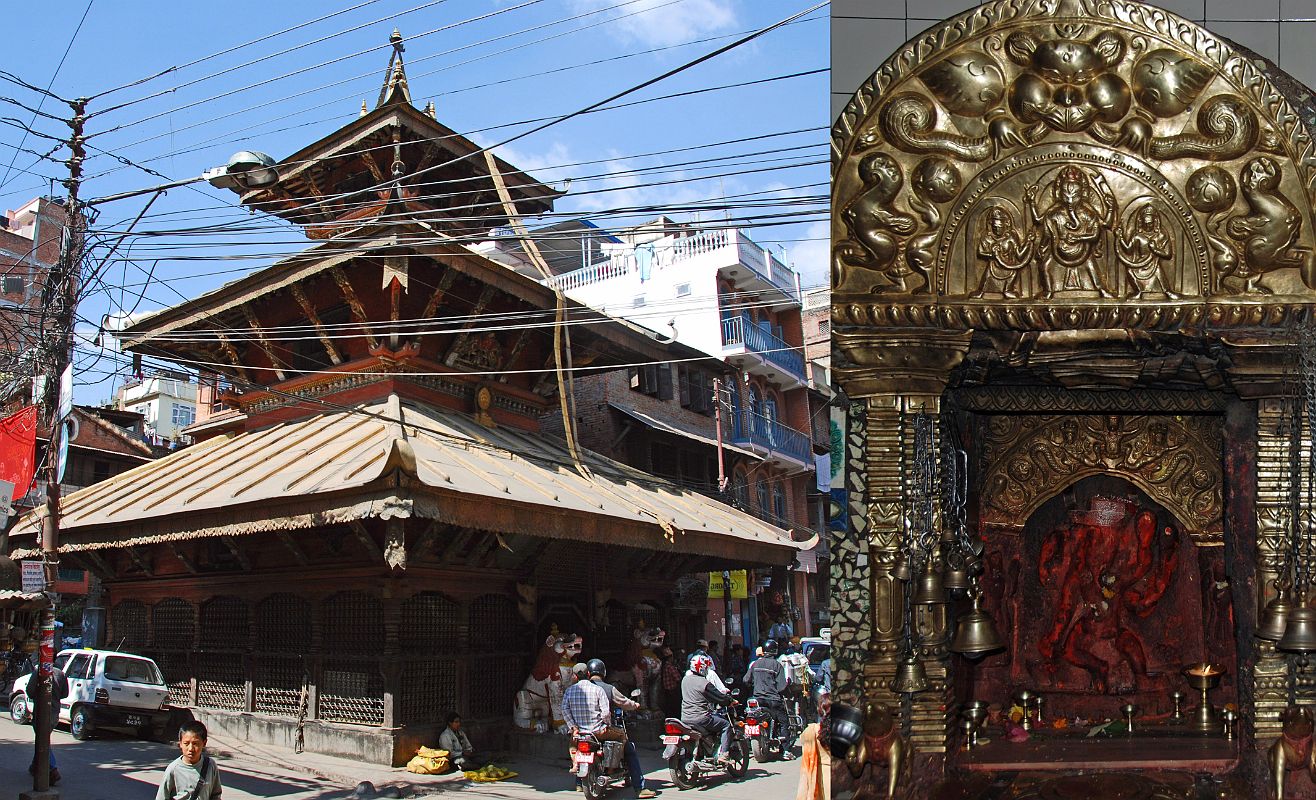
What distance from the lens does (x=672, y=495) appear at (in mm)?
16594

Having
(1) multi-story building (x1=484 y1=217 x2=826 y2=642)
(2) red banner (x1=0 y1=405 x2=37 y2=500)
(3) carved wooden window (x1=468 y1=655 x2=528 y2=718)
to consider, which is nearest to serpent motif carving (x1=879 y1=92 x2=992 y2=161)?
(3) carved wooden window (x1=468 y1=655 x2=528 y2=718)

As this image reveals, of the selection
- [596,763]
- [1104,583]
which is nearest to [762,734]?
[596,763]

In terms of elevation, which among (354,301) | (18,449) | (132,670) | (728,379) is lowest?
(132,670)

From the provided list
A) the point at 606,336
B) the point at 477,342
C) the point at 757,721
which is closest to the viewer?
the point at 757,721

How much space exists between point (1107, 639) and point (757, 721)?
673 cm

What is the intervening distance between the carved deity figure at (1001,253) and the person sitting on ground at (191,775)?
570 cm

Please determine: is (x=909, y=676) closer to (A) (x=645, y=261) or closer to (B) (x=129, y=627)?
(B) (x=129, y=627)

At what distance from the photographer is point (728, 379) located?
26844 mm

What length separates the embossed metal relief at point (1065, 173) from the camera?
650 centimetres

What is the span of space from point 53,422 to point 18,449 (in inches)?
24.9

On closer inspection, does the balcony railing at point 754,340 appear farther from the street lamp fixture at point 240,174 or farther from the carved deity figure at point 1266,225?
the carved deity figure at point 1266,225

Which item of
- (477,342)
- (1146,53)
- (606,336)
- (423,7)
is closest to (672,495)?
(606,336)

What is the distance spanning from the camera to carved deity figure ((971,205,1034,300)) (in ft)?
22.0

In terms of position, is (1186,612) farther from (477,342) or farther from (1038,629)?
(477,342)
